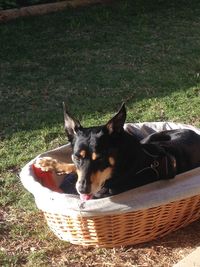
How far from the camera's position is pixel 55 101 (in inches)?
247

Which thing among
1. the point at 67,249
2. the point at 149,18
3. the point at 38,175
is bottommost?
the point at 149,18

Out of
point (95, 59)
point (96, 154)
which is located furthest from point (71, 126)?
point (95, 59)

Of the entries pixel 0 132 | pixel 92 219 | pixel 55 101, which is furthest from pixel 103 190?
pixel 55 101

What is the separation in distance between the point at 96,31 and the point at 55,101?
9.19 ft

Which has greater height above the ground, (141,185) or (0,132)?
(141,185)

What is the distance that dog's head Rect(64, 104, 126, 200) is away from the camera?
3.52 meters

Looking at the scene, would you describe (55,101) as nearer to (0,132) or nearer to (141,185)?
(0,132)

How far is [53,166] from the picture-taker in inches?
159

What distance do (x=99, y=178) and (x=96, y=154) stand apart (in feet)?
0.48

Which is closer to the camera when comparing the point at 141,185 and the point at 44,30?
the point at 141,185

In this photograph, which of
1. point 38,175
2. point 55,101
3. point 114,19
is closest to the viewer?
point 38,175

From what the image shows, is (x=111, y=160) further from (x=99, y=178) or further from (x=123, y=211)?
(x=123, y=211)

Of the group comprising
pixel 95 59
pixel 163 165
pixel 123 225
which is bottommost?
pixel 95 59

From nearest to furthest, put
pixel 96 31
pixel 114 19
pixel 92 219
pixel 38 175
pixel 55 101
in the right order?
pixel 92 219 → pixel 38 175 → pixel 55 101 → pixel 96 31 → pixel 114 19
